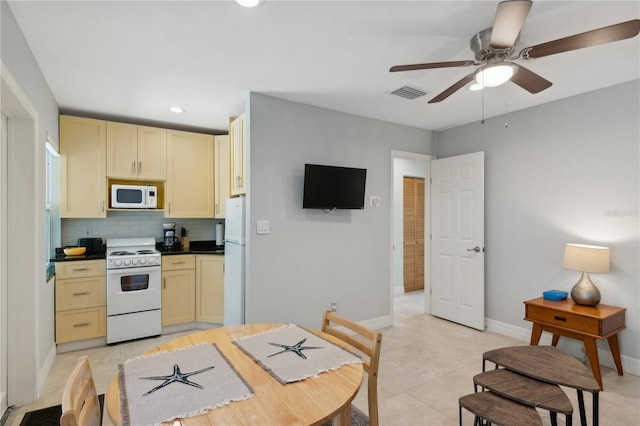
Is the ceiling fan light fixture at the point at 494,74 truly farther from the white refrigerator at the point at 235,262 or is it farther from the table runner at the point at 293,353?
the white refrigerator at the point at 235,262

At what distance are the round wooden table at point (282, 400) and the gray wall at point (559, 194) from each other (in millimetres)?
3021

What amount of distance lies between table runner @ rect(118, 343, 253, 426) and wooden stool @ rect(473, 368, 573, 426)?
137 cm

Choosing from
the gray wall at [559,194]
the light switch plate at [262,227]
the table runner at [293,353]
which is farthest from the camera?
the light switch plate at [262,227]

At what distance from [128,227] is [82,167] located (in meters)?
0.90

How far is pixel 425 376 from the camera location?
113 inches

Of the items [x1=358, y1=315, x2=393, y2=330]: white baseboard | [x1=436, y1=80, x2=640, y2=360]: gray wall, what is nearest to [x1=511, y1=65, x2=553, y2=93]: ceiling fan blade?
[x1=436, y1=80, x2=640, y2=360]: gray wall

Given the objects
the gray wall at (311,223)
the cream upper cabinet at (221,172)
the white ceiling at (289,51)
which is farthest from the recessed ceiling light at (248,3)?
the cream upper cabinet at (221,172)

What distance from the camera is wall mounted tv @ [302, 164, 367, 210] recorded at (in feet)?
11.4

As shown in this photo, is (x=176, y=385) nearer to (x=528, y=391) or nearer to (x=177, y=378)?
(x=177, y=378)

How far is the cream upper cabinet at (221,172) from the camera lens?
440 cm

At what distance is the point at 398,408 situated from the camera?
7.88 feet

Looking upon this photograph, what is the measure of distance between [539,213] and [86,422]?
404cm

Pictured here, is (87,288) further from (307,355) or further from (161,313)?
(307,355)

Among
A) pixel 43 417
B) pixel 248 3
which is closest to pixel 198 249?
pixel 43 417
